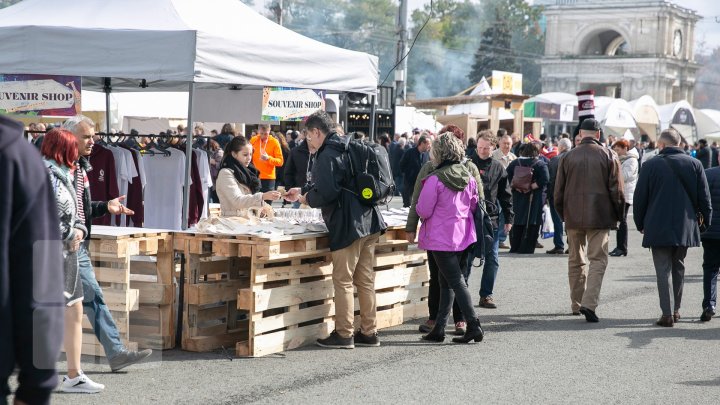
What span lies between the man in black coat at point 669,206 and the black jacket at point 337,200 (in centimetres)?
295

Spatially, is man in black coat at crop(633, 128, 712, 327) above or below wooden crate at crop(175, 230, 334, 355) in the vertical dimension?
above

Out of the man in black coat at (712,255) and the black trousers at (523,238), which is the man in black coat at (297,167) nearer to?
the black trousers at (523,238)

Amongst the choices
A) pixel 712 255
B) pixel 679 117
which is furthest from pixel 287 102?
pixel 679 117

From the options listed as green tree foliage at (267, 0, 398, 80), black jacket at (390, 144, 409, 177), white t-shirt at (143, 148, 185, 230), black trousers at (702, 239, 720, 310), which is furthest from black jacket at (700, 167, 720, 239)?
green tree foliage at (267, 0, 398, 80)

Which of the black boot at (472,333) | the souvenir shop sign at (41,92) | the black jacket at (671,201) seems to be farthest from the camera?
the black jacket at (671,201)

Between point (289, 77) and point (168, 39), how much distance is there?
1.27m

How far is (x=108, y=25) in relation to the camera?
8.55 meters

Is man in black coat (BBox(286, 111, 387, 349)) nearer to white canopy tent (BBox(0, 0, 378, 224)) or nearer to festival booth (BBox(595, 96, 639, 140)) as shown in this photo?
white canopy tent (BBox(0, 0, 378, 224))

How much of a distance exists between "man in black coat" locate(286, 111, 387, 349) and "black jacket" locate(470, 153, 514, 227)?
2113mm

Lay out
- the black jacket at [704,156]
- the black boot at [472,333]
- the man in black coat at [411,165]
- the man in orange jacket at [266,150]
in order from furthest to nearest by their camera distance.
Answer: the black jacket at [704,156], the man in black coat at [411,165], the man in orange jacket at [266,150], the black boot at [472,333]

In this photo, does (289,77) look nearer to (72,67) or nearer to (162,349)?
(72,67)

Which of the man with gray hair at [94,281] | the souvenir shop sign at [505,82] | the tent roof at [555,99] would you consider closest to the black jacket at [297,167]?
the man with gray hair at [94,281]

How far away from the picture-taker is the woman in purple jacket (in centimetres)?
821

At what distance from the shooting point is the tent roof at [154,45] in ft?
27.1
